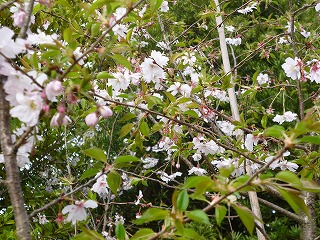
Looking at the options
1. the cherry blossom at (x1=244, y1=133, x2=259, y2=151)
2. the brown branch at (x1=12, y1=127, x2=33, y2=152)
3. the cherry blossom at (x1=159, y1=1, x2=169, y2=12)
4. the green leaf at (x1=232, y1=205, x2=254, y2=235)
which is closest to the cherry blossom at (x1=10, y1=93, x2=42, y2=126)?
the brown branch at (x1=12, y1=127, x2=33, y2=152)

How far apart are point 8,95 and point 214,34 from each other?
4.65 m

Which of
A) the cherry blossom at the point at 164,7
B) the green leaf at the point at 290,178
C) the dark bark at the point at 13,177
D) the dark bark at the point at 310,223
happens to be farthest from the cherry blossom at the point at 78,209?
the cherry blossom at the point at 164,7

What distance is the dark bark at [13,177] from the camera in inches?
26.8

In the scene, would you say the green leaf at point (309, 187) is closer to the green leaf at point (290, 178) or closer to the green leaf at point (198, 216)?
the green leaf at point (290, 178)

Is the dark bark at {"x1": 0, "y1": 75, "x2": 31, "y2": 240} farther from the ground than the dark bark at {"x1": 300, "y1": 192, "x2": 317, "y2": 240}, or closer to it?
farther from the ground

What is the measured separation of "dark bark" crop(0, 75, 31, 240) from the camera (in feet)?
2.23

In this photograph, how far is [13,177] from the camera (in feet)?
2.30

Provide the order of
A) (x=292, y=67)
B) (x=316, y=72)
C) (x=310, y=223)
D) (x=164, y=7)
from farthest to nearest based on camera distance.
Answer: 1. (x=164, y=7)
2. (x=310, y=223)
3. (x=292, y=67)
4. (x=316, y=72)

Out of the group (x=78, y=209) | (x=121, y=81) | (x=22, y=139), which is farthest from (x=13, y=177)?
(x=121, y=81)

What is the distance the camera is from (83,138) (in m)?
3.43

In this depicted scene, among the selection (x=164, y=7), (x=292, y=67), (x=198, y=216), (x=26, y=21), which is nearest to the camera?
(x=198, y=216)

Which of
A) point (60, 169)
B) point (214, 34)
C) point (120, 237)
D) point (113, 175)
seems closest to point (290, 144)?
point (120, 237)

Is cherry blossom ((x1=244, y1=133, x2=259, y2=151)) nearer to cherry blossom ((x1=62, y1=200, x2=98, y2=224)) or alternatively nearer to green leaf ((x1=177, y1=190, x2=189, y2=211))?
cherry blossom ((x1=62, y1=200, x2=98, y2=224))

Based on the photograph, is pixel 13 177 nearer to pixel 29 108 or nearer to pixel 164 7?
pixel 29 108
